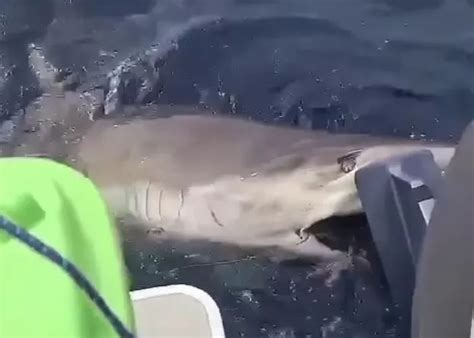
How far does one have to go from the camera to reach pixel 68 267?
584mm

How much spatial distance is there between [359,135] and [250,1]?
0.38 meters

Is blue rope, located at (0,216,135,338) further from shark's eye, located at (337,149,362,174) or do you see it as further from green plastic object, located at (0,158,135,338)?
shark's eye, located at (337,149,362,174)

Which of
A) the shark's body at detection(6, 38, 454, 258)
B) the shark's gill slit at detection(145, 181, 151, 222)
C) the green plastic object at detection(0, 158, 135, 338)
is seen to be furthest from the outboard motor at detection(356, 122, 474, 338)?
the shark's gill slit at detection(145, 181, 151, 222)

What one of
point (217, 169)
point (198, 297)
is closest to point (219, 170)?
point (217, 169)

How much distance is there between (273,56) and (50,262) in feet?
3.28

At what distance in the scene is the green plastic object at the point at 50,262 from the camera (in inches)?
22.3

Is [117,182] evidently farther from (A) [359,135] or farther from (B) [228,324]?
(A) [359,135]

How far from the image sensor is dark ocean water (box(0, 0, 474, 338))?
1.46 m

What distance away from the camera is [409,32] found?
5.10ft

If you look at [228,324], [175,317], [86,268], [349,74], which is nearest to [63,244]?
[86,268]

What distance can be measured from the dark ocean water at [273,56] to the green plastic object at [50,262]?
779 mm

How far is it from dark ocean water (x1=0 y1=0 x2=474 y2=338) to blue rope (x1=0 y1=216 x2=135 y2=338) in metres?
0.87

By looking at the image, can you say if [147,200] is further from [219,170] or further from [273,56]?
[273,56]

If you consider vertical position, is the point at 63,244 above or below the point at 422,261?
above
